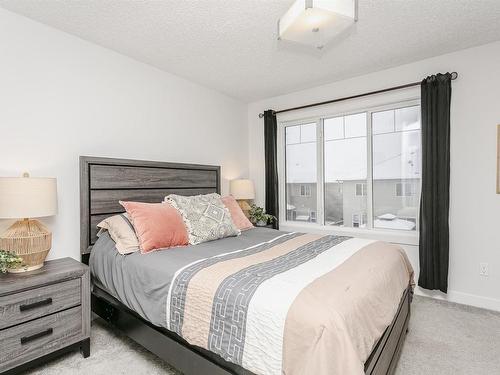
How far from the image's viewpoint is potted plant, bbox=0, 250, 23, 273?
1.72 m

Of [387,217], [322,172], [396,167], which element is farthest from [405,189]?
[322,172]

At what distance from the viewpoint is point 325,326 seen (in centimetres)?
112

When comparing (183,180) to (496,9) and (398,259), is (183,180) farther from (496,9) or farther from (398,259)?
(496,9)

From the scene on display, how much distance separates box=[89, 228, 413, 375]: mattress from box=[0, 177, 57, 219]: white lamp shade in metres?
0.61

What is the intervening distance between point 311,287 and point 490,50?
119 inches

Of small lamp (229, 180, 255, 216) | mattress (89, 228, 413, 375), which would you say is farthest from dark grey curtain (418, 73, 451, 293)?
small lamp (229, 180, 255, 216)

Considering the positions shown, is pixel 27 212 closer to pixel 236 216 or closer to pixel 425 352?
pixel 236 216

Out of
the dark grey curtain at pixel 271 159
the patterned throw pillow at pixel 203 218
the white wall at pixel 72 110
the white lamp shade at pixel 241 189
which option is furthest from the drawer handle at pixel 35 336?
the dark grey curtain at pixel 271 159

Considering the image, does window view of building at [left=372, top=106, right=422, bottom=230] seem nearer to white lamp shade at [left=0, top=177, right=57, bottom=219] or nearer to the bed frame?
the bed frame

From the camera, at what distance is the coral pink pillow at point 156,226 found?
7.14ft

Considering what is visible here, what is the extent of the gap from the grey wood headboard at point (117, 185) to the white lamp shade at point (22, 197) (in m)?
0.60

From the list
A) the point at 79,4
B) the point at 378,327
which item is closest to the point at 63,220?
the point at 79,4

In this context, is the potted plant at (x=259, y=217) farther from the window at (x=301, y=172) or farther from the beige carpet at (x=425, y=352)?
the beige carpet at (x=425, y=352)

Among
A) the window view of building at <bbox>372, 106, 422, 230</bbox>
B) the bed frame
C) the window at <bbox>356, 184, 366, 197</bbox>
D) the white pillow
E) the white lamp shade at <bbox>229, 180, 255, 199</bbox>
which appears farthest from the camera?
the white lamp shade at <bbox>229, 180, 255, 199</bbox>
